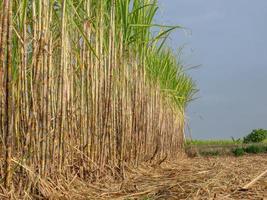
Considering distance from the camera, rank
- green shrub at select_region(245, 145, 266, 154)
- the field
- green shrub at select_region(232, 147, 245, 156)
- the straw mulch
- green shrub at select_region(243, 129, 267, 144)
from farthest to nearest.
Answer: green shrub at select_region(243, 129, 267, 144)
green shrub at select_region(245, 145, 266, 154)
green shrub at select_region(232, 147, 245, 156)
the straw mulch
the field

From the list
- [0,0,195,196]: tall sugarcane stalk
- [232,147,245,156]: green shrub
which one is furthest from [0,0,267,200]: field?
[232,147,245,156]: green shrub

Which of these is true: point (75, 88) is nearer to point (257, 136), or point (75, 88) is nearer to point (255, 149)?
point (255, 149)

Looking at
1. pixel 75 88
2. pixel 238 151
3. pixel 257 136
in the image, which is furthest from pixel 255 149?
pixel 75 88

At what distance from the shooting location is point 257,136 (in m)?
15.3

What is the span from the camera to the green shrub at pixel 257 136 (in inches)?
600

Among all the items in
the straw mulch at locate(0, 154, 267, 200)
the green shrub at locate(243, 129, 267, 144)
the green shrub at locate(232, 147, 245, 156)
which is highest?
the green shrub at locate(243, 129, 267, 144)

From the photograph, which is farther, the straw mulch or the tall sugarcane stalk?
the straw mulch

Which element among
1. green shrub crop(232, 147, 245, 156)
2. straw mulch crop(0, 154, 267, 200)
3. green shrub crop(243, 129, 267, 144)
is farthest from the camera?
green shrub crop(243, 129, 267, 144)

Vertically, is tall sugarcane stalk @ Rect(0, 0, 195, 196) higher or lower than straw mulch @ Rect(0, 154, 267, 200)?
higher

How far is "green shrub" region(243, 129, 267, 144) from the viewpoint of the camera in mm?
15242

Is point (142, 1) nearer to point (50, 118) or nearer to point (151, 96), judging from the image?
point (151, 96)

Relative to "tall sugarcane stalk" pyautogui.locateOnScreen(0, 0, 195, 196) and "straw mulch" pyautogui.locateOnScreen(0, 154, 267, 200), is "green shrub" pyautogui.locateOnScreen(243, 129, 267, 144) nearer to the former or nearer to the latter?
"tall sugarcane stalk" pyautogui.locateOnScreen(0, 0, 195, 196)

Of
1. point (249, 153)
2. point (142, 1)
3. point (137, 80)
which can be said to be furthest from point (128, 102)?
point (249, 153)

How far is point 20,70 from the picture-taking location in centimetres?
242
